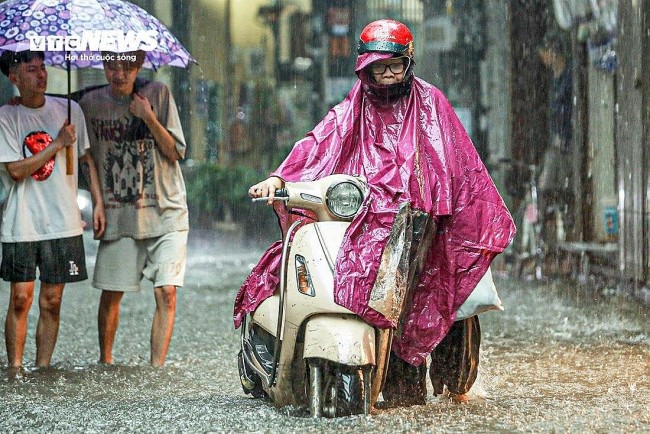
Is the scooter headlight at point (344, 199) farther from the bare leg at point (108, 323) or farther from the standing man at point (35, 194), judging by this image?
the bare leg at point (108, 323)

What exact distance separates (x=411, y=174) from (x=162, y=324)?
264 centimetres

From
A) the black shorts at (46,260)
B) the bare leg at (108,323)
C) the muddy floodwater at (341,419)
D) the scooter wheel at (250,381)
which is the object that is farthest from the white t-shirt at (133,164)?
the scooter wheel at (250,381)

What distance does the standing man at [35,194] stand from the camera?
→ 746 cm

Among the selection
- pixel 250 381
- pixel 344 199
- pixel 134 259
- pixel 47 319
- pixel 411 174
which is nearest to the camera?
pixel 344 199

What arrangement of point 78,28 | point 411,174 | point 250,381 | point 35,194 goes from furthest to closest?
point 35,194, point 78,28, point 250,381, point 411,174

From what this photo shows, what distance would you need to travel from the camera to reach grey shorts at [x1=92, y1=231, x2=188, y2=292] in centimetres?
780

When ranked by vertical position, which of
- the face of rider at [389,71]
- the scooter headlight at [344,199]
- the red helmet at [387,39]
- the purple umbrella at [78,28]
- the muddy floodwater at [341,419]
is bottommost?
the muddy floodwater at [341,419]

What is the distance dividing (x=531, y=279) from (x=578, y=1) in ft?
10.5

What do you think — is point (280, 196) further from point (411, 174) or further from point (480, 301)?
point (480, 301)

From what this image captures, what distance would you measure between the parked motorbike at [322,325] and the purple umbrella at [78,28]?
231 cm

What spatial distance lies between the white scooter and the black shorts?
2340 mm

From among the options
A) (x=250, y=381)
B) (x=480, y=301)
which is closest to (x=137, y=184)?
(x=250, y=381)

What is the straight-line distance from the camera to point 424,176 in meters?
5.62

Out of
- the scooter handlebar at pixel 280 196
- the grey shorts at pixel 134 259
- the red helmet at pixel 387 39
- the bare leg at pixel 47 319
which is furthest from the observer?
the grey shorts at pixel 134 259
